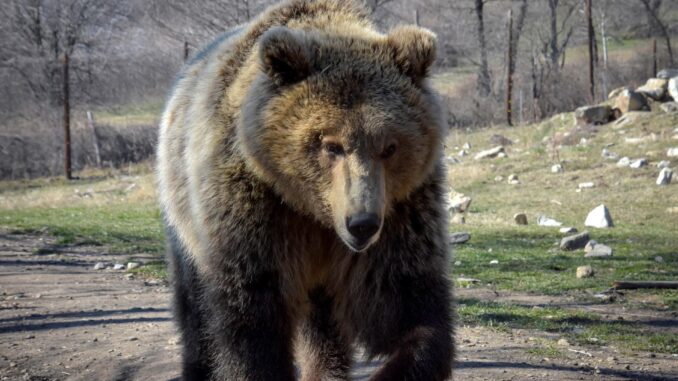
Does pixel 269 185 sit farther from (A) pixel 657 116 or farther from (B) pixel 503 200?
(A) pixel 657 116

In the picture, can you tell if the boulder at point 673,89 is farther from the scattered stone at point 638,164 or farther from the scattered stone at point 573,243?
the scattered stone at point 573,243

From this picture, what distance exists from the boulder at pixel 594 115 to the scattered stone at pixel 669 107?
140 cm

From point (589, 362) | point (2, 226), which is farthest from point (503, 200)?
point (589, 362)

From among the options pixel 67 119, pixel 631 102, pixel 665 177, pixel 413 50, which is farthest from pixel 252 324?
A: pixel 67 119

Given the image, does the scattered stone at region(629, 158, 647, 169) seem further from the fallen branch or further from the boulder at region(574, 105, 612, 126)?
the fallen branch

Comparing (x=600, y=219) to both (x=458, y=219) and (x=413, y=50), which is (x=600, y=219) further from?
(x=413, y=50)

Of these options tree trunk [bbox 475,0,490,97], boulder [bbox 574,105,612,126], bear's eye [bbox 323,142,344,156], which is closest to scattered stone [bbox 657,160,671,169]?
boulder [bbox 574,105,612,126]

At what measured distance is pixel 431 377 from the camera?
3.45m

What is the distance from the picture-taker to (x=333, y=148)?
11.3ft

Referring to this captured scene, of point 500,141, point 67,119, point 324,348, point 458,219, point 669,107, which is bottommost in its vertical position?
point 500,141

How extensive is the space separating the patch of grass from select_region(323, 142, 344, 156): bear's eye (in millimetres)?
2609

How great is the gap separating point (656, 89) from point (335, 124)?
64.7 feet

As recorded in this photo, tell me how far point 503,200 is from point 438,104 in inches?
459

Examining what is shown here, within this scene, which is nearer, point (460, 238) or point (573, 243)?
point (573, 243)
